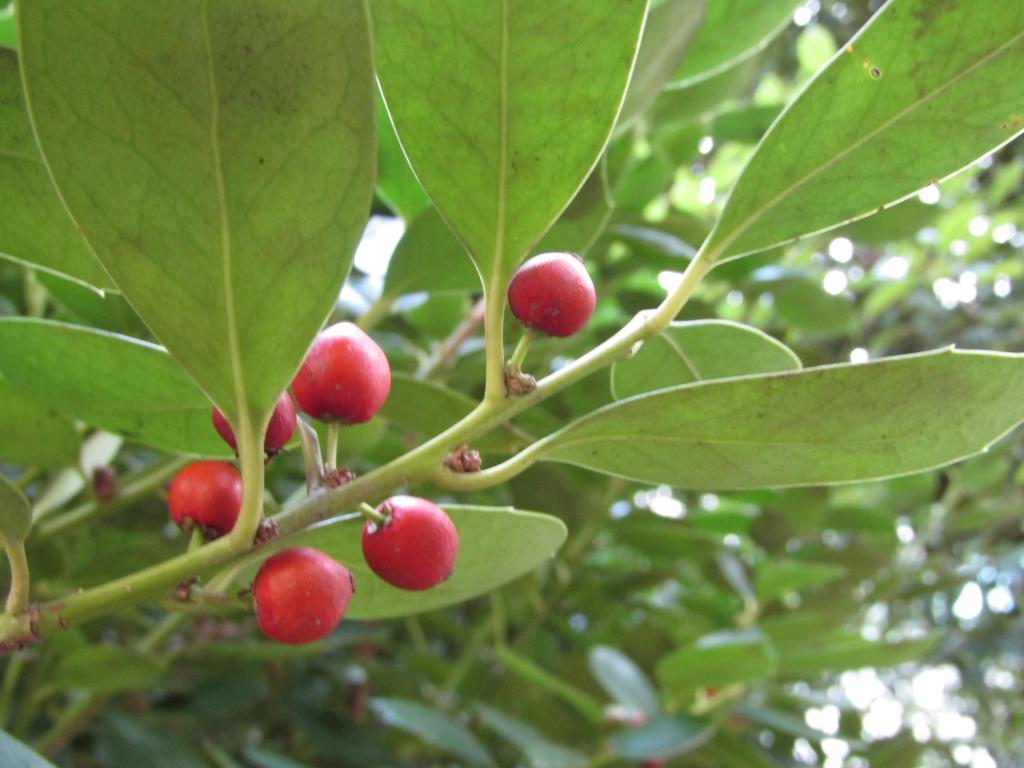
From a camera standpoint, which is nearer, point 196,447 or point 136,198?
point 136,198

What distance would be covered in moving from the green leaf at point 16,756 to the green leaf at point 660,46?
28.5 inches

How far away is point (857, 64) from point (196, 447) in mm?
540

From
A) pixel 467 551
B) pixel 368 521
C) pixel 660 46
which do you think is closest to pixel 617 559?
pixel 660 46

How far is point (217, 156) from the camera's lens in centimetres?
47

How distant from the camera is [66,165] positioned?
466 mm

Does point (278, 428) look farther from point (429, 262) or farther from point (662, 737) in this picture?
point (662, 737)

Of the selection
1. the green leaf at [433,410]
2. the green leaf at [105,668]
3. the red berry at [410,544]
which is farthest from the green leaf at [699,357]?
the green leaf at [105,668]

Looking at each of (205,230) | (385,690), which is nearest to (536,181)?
(205,230)

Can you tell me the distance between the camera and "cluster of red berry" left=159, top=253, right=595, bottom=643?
0.56m

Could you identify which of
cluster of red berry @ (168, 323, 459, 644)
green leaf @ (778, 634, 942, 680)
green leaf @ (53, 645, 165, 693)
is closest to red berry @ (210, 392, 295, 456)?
cluster of red berry @ (168, 323, 459, 644)

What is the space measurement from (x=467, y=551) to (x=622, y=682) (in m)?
0.78

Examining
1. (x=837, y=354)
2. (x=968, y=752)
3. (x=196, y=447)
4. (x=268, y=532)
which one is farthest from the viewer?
(x=968, y=752)

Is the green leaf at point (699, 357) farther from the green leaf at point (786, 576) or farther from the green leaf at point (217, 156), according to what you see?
the green leaf at point (786, 576)

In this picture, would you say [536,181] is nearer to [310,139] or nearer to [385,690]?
[310,139]
